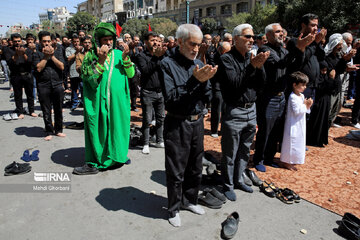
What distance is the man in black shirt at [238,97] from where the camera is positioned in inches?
133

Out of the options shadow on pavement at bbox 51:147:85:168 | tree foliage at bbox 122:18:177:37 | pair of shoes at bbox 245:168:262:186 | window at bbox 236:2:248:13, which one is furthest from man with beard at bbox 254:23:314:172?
tree foliage at bbox 122:18:177:37

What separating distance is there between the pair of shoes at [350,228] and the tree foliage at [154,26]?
158 ft

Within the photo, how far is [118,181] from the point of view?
4.16m

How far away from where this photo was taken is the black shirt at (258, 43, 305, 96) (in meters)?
4.08

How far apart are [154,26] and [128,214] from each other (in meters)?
50.1

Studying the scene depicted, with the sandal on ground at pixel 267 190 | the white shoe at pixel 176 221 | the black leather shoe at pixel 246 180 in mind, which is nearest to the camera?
the white shoe at pixel 176 221

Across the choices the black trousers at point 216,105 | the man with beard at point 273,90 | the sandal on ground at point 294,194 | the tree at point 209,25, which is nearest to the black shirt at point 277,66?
the man with beard at point 273,90

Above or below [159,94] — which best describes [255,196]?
below

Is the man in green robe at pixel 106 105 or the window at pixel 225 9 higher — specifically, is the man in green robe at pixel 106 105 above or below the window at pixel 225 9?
below

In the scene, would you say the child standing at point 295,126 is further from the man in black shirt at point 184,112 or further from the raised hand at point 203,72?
the raised hand at point 203,72

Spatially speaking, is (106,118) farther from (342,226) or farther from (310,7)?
(310,7)

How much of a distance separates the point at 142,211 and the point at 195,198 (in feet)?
2.32

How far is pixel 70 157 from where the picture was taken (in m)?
5.10

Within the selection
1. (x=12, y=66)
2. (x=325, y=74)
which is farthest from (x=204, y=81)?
(x=12, y=66)
